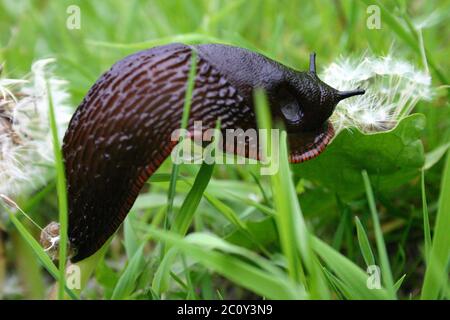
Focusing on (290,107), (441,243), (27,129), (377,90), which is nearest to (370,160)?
(377,90)

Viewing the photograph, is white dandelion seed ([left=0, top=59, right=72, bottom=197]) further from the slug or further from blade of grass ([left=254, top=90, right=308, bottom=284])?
blade of grass ([left=254, top=90, right=308, bottom=284])

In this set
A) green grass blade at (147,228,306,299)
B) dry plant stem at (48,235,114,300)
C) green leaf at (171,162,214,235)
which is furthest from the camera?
dry plant stem at (48,235,114,300)

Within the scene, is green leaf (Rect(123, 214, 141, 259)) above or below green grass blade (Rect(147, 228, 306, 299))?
below

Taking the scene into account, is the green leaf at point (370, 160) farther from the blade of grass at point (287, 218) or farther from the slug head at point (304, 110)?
the blade of grass at point (287, 218)

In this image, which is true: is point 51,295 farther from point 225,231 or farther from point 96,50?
point 96,50

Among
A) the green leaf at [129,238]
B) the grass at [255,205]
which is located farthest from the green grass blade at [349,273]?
the green leaf at [129,238]

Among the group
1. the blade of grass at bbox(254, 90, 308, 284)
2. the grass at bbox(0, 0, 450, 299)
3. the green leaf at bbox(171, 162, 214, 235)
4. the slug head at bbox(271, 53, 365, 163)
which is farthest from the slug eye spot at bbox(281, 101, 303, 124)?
the blade of grass at bbox(254, 90, 308, 284)

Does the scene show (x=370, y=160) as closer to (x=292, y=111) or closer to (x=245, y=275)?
(x=292, y=111)
